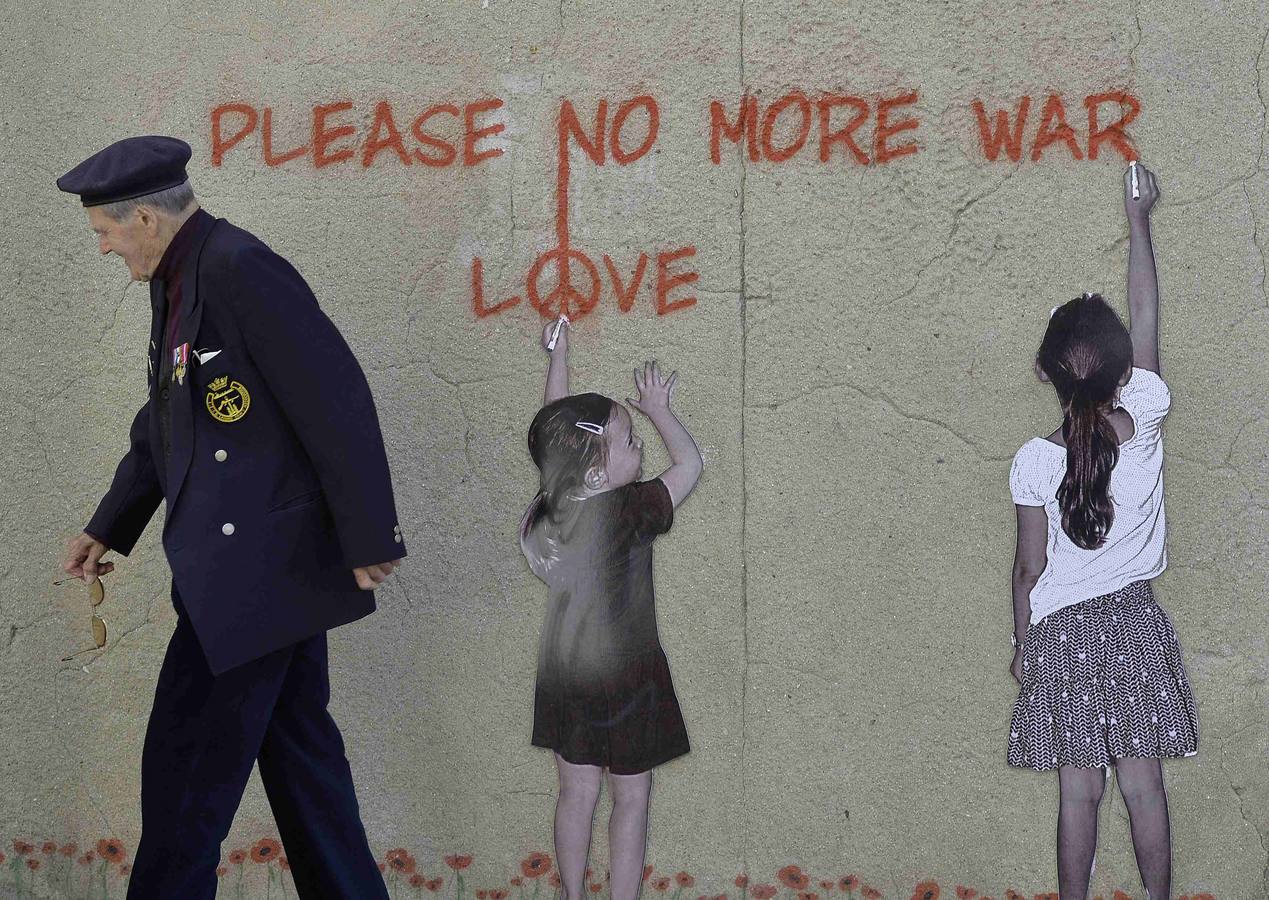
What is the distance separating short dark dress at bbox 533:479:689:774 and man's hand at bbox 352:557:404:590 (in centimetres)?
55

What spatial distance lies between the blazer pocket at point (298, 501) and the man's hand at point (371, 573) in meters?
0.16

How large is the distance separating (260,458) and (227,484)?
0.07m

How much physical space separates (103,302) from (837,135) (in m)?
1.68

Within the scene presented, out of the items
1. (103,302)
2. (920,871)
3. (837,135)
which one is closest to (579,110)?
(837,135)

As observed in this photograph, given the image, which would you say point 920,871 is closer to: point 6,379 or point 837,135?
point 837,135

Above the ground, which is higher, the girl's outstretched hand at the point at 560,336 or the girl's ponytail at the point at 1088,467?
the girl's outstretched hand at the point at 560,336

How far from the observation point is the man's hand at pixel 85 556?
8.91 feet

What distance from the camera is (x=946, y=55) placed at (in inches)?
109

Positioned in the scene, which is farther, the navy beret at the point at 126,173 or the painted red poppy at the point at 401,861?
the painted red poppy at the point at 401,861

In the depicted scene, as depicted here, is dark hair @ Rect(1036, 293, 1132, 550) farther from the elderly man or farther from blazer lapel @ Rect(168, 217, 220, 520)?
blazer lapel @ Rect(168, 217, 220, 520)

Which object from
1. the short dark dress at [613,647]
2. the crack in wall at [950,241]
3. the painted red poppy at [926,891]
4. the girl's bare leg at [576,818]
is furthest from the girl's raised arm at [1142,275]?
the girl's bare leg at [576,818]

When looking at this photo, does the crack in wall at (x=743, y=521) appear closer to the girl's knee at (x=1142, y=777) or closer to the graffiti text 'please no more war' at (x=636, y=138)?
the graffiti text 'please no more war' at (x=636, y=138)

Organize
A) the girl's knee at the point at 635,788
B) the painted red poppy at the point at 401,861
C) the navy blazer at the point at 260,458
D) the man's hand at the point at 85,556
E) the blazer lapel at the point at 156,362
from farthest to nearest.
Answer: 1. the painted red poppy at the point at 401,861
2. the girl's knee at the point at 635,788
3. the man's hand at the point at 85,556
4. the blazer lapel at the point at 156,362
5. the navy blazer at the point at 260,458

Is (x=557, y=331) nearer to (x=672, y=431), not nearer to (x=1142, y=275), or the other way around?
(x=672, y=431)
